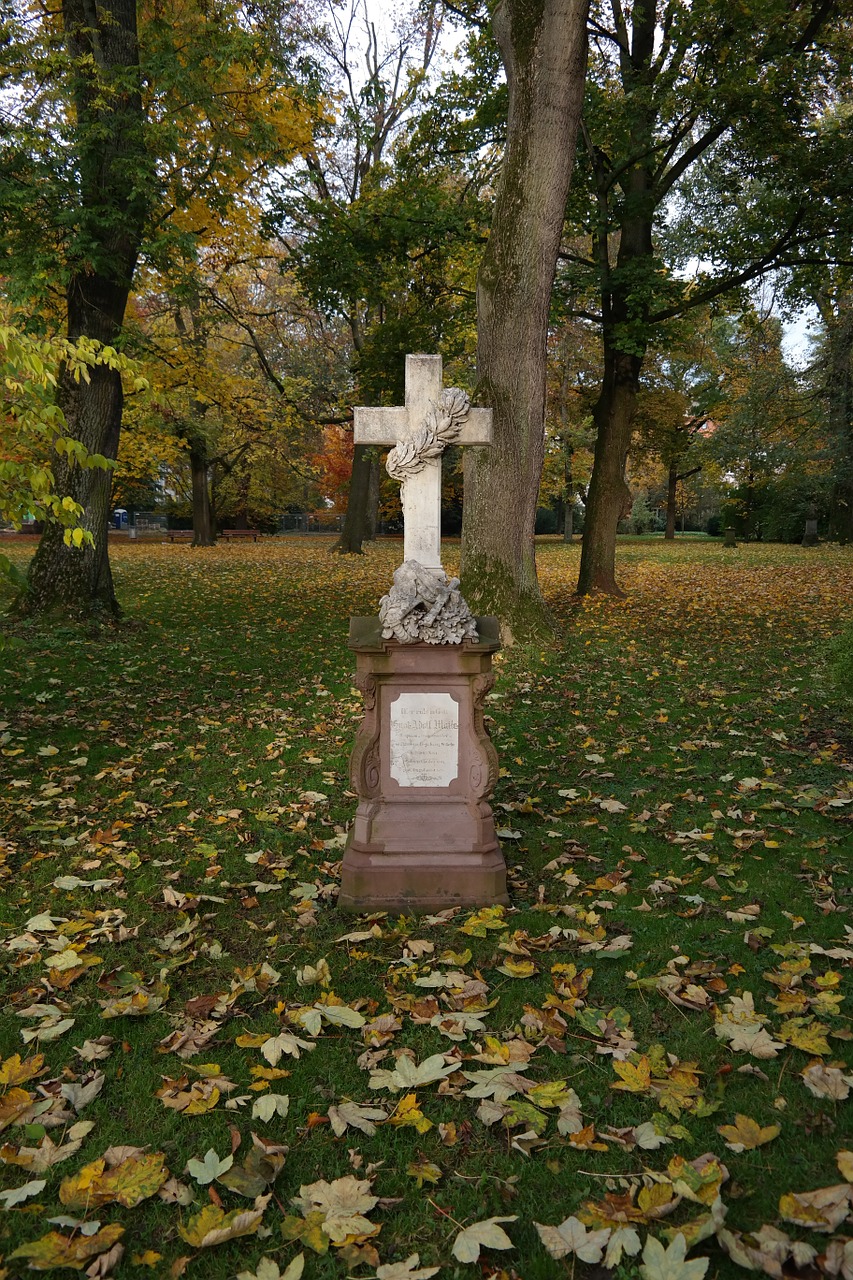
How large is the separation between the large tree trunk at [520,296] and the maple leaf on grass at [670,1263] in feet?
24.7

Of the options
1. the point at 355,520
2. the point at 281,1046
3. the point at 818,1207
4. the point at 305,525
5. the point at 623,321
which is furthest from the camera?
the point at 305,525

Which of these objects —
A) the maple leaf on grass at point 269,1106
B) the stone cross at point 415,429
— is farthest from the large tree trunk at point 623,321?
the maple leaf on grass at point 269,1106

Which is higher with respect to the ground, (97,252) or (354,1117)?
(97,252)

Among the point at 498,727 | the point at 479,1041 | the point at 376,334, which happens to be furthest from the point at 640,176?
the point at 479,1041

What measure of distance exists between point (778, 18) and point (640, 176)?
287 cm

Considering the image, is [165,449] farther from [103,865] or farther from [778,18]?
[103,865]

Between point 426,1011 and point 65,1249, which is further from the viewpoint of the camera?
point 426,1011

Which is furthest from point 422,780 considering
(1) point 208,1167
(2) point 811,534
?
(2) point 811,534

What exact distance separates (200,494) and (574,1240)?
28.1 metres

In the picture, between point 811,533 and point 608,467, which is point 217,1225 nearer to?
point 608,467

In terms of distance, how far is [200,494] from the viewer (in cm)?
2800

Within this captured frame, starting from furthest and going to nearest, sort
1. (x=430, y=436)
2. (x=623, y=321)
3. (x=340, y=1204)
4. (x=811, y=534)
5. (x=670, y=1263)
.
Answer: (x=811, y=534), (x=623, y=321), (x=430, y=436), (x=340, y=1204), (x=670, y=1263)

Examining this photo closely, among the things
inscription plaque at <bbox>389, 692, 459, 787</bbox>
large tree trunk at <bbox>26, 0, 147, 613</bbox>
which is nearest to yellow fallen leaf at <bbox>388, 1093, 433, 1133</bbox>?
inscription plaque at <bbox>389, 692, 459, 787</bbox>

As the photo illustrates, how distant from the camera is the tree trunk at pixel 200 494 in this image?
25.9 m
